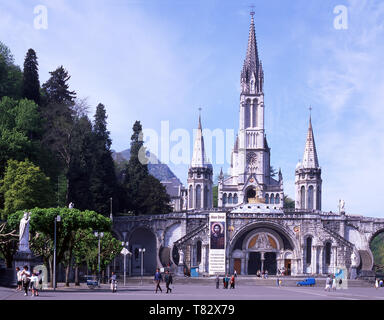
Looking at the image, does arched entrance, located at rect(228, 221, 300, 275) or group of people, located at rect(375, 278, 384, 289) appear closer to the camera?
group of people, located at rect(375, 278, 384, 289)

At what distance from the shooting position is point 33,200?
189 ft

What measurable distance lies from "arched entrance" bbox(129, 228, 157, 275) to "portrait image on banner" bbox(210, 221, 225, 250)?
1033cm

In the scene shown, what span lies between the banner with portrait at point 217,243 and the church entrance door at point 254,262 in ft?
19.0

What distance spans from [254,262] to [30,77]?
108 feet

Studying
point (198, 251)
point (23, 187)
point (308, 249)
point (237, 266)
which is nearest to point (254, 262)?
point (237, 266)

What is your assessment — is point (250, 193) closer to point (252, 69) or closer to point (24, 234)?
point (252, 69)

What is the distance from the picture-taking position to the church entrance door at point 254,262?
3036 inches

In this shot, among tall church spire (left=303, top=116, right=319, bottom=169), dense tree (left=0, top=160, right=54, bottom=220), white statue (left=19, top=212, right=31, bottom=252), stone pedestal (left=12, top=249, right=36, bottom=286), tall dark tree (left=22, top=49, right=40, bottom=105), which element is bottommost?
stone pedestal (left=12, top=249, right=36, bottom=286)

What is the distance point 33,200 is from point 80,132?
19399 mm

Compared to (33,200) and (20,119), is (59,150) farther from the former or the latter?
(33,200)

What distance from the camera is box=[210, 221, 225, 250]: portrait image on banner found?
237 feet

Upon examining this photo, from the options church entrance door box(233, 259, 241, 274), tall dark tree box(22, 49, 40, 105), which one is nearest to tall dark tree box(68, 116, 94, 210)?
tall dark tree box(22, 49, 40, 105)

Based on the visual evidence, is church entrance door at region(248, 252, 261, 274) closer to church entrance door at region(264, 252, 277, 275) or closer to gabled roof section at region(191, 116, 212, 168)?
church entrance door at region(264, 252, 277, 275)

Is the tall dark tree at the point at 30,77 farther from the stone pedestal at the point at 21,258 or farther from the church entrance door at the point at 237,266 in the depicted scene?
the stone pedestal at the point at 21,258
